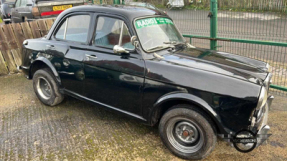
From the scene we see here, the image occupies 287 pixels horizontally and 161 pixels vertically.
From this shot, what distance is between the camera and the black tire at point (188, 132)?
2.92 metres

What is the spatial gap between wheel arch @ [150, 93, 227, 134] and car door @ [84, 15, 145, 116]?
27 cm

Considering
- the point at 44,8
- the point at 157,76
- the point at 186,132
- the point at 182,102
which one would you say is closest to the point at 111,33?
the point at 157,76

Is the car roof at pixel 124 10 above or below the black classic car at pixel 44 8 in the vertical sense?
Result: below

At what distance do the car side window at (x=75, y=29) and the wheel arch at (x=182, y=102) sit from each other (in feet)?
5.50

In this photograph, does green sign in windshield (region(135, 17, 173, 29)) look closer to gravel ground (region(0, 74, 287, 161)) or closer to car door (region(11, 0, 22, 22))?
gravel ground (region(0, 74, 287, 161))

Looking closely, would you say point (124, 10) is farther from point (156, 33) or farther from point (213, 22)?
point (213, 22)

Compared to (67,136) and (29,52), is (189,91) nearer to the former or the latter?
(67,136)

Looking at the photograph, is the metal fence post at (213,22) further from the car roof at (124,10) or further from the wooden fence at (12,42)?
the wooden fence at (12,42)

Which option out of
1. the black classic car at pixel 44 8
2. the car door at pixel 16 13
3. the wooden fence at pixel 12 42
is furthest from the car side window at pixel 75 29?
the car door at pixel 16 13

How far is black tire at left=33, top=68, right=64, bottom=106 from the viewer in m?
4.55

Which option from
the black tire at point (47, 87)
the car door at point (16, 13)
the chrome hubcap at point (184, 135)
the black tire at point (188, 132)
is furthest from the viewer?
the car door at point (16, 13)

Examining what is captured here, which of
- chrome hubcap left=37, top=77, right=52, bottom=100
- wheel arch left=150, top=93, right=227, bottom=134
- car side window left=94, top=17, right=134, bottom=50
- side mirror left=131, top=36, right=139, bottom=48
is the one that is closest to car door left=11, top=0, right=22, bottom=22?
chrome hubcap left=37, top=77, right=52, bottom=100

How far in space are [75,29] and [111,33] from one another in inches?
33.1

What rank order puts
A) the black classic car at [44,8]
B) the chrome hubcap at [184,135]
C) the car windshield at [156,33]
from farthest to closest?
the black classic car at [44,8] → the car windshield at [156,33] → the chrome hubcap at [184,135]
